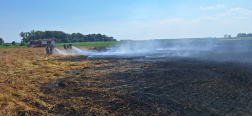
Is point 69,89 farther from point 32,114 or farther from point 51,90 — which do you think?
point 32,114

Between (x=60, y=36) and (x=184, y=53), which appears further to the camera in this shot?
(x=60, y=36)

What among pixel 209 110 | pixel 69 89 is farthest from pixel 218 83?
pixel 69 89

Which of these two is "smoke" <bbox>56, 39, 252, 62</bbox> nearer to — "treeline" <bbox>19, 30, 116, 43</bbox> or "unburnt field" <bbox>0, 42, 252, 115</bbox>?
"unburnt field" <bbox>0, 42, 252, 115</bbox>

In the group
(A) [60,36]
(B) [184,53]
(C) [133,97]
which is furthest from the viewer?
(A) [60,36]

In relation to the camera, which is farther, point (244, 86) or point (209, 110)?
point (244, 86)

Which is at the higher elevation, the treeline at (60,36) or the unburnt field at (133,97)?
the treeline at (60,36)

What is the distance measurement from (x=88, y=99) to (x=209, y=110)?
3440 mm

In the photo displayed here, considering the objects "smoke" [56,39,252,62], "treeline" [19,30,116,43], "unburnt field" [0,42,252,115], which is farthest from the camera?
"treeline" [19,30,116,43]

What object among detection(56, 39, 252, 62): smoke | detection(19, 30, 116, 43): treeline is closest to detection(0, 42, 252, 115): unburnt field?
detection(56, 39, 252, 62): smoke

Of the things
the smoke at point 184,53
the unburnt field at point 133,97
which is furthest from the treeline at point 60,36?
the unburnt field at point 133,97

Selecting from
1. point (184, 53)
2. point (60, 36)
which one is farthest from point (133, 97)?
point (60, 36)

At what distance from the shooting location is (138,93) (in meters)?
6.04

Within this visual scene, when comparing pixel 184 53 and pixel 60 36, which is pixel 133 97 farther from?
pixel 60 36

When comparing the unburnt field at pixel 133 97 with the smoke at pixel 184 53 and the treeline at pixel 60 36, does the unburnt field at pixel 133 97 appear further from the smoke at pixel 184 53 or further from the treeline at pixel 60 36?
the treeline at pixel 60 36
